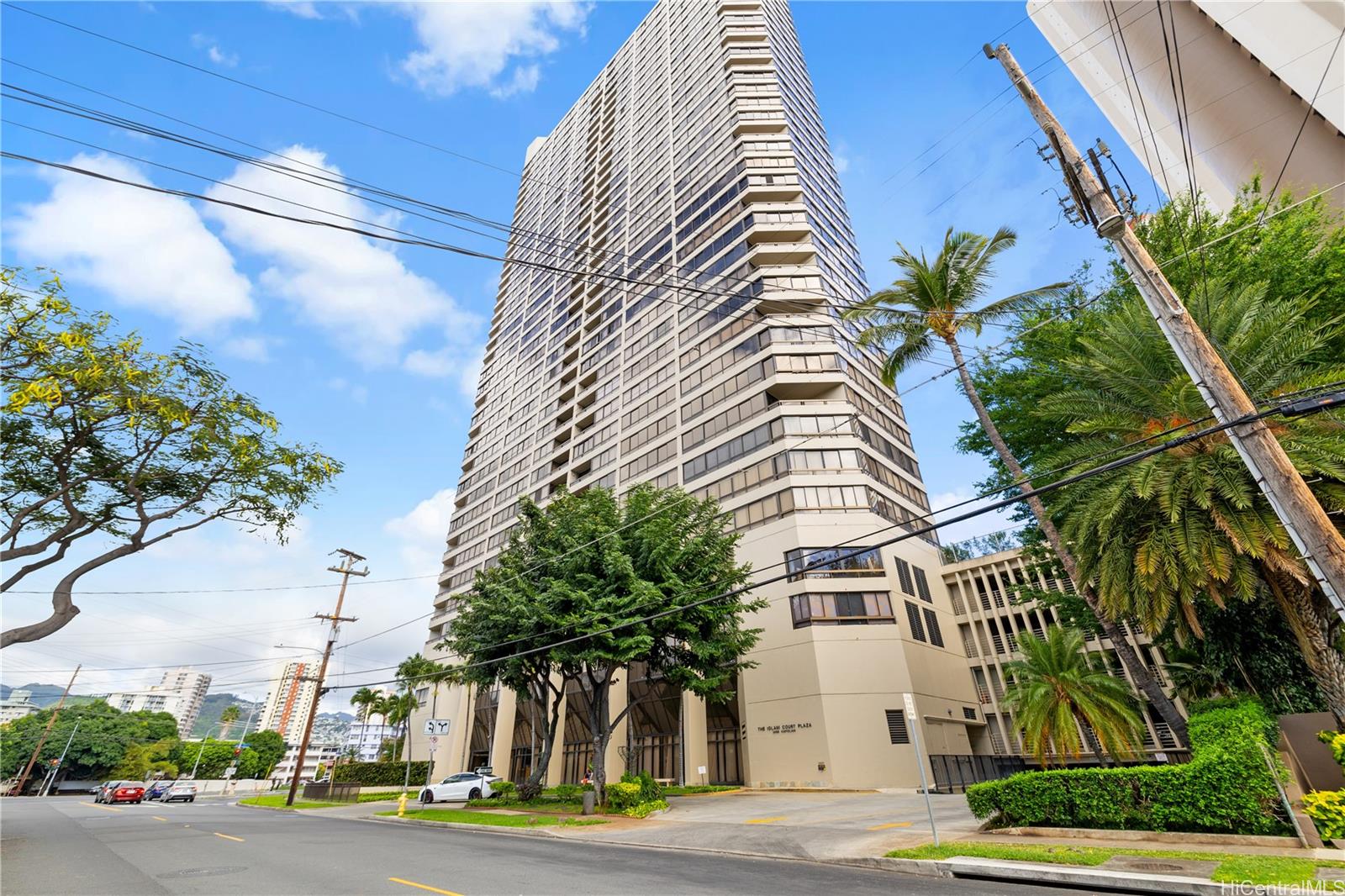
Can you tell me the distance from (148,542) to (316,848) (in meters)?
7.89

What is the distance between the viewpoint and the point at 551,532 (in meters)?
24.7

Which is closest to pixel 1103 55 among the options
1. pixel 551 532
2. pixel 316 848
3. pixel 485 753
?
pixel 551 532

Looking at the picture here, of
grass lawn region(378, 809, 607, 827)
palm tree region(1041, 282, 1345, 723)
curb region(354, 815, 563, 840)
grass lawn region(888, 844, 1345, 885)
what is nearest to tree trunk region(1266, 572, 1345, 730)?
palm tree region(1041, 282, 1345, 723)

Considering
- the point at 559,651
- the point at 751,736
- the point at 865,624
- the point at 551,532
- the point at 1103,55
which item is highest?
the point at 1103,55

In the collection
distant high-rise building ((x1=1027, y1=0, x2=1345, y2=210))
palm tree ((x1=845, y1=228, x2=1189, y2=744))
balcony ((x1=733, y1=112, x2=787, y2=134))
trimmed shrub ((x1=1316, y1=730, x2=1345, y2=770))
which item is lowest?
trimmed shrub ((x1=1316, y1=730, x2=1345, y2=770))

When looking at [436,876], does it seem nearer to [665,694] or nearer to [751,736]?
[751,736]

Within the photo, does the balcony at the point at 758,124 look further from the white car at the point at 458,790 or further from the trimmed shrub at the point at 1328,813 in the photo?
the trimmed shrub at the point at 1328,813

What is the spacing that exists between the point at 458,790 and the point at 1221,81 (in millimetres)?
54985

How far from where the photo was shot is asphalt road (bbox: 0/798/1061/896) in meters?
8.39

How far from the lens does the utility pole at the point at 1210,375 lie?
8.07 metres

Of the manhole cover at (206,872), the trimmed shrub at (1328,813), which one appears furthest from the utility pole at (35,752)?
the trimmed shrub at (1328,813)

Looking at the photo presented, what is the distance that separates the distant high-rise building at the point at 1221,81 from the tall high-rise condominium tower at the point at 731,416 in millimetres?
19060

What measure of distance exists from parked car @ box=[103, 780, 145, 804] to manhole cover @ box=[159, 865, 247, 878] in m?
42.4

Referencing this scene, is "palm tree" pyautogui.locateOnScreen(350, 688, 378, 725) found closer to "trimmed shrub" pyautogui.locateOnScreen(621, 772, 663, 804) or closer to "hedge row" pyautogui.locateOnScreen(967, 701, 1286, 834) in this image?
"trimmed shrub" pyautogui.locateOnScreen(621, 772, 663, 804)
